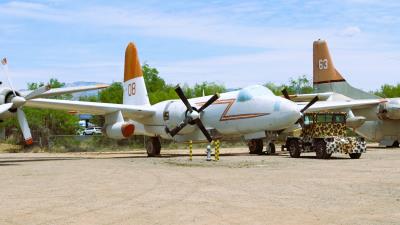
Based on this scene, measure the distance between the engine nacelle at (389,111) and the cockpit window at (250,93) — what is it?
15898 millimetres

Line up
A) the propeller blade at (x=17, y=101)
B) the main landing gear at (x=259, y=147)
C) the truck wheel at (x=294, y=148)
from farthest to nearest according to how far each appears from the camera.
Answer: the main landing gear at (x=259, y=147)
the truck wheel at (x=294, y=148)
the propeller blade at (x=17, y=101)

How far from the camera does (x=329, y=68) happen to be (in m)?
47.8

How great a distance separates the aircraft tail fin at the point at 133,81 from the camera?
36.2 m

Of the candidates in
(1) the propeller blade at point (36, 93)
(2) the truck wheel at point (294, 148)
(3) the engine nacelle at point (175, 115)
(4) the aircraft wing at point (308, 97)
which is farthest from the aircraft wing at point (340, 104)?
(1) the propeller blade at point (36, 93)

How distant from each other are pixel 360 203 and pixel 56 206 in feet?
19.6

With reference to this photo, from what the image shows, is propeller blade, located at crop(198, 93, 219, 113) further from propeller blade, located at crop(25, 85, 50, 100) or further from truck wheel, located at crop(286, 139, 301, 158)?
propeller blade, located at crop(25, 85, 50, 100)

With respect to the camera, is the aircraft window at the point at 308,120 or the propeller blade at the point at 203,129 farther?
the propeller blade at the point at 203,129

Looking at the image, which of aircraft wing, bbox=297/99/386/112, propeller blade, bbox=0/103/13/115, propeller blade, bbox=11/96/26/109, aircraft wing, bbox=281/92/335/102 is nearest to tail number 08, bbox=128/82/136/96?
aircraft wing, bbox=297/99/386/112

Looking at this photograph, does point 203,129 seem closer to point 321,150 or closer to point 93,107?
point 93,107

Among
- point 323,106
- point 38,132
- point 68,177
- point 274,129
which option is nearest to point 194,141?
point 274,129

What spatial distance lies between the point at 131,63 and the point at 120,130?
6785mm

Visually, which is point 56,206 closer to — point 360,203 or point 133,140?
point 360,203

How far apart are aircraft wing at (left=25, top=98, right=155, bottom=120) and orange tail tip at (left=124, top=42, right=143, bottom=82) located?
11.4 feet

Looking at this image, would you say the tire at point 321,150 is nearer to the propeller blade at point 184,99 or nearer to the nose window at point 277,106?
the nose window at point 277,106
